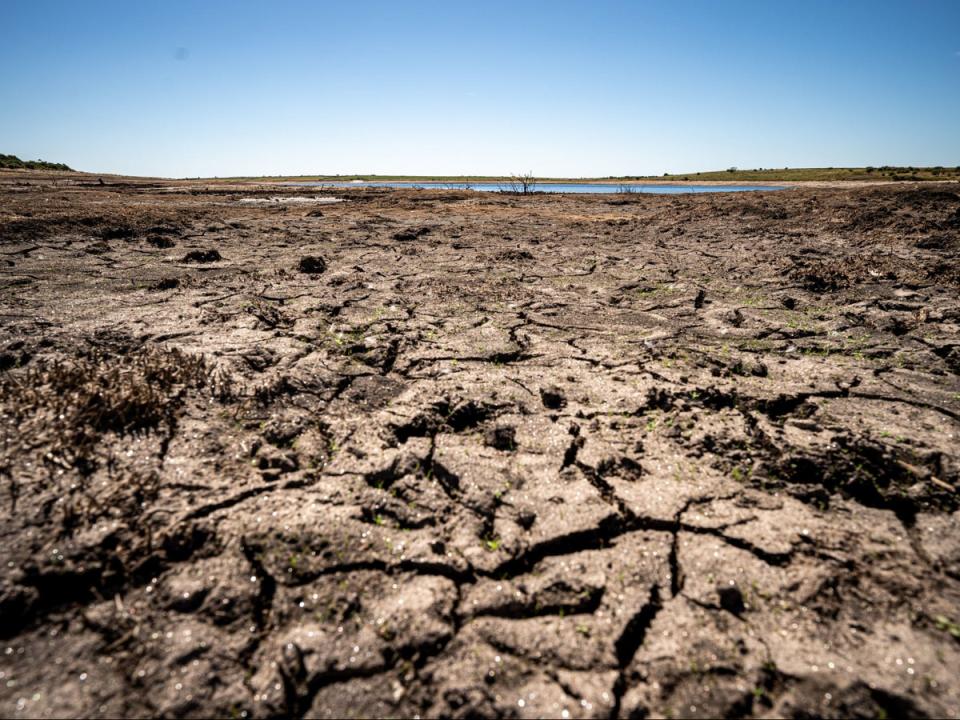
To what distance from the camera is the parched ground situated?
5.56 feet

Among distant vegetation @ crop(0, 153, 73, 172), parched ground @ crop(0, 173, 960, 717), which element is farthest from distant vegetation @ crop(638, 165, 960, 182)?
distant vegetation @ crop(0, 153, 73, 172)

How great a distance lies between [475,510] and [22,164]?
6228cm

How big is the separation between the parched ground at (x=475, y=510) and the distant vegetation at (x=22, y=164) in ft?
172

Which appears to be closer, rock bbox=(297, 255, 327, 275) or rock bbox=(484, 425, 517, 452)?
rock bbox=(484, 425, 517, 452)

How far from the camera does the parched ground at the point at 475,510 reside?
1694 millimetres

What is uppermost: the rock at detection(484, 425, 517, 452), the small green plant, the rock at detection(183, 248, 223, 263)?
the rock at detection(183, 248, 223, 263)

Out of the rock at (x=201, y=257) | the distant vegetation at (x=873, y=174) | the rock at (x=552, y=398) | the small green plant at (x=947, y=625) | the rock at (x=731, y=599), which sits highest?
the distant vegetation at (x=873, y=174)

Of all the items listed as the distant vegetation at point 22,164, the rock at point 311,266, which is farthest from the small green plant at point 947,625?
the distant vegetation at point 22,164

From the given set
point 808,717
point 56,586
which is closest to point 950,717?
point 808,717

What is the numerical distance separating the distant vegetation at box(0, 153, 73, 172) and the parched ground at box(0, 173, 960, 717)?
52.5 meters

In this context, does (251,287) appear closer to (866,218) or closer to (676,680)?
(676,680)

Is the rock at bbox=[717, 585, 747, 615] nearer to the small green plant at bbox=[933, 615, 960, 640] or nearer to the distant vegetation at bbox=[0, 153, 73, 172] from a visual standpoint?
the small green plant at bbox=[933, 615, 960, 640]

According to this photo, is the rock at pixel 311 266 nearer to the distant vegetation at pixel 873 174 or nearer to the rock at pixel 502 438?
the rock at pixel 502 438

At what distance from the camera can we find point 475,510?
8.25 feet
